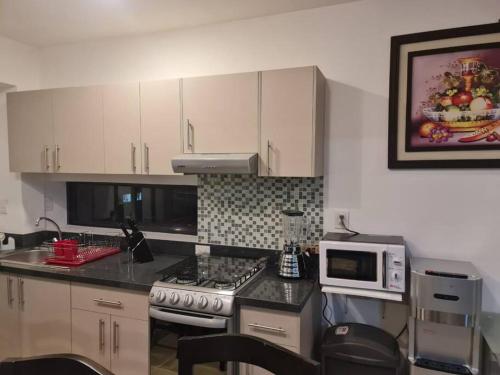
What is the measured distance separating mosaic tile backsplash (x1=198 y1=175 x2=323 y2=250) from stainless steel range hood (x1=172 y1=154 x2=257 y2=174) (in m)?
0.36

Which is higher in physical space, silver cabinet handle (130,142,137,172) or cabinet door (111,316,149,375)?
silver cabinet handle (130,142,137,172)

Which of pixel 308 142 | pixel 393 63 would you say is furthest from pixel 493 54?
pixel 308 142

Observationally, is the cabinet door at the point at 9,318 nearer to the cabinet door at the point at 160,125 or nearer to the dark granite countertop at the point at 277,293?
the cabinet door at the point at 160,125

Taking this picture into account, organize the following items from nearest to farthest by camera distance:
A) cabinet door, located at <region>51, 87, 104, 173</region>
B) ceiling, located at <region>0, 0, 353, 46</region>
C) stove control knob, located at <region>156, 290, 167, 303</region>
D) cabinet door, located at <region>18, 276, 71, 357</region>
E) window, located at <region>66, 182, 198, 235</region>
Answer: stove control knob, located at <region>156, 290, 167, 303</region> < ceiling, located at <region>0, 0, 353, 46</region> < cabinet door, located at <region>18, 276, 71, 357</region> < cabinet door, located at <region>51, 87, 104, 173</region> < window, located at <region>66, 182, 198, 235</region>

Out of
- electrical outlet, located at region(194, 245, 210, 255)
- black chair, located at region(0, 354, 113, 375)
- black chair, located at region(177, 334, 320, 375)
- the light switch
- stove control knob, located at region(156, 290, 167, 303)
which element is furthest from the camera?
the light switch

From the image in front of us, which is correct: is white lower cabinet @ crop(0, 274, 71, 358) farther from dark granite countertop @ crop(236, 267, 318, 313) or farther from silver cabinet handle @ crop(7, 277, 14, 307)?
dark granite countertop @ crop(236, 267, 318, 313)

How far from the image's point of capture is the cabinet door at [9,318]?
2365 mm

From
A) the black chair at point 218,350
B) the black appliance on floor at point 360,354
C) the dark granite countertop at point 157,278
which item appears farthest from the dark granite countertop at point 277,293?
the black chair at point 218,350

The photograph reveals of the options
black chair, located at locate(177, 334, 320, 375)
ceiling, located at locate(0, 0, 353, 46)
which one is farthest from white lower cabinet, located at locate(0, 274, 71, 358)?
ceiling, located at locate(0, 0, 353, 46)

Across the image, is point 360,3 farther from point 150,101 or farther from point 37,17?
point 37,17

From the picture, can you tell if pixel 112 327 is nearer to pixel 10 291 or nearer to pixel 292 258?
pixel 10 291

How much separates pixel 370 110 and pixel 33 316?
8.15ft

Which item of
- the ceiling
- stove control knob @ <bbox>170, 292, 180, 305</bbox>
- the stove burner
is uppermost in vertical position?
the ceiling

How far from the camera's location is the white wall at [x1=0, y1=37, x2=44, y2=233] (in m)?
2.78
